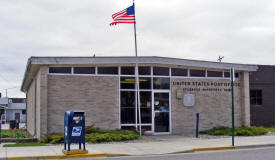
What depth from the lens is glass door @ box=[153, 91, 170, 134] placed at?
19.3 meters

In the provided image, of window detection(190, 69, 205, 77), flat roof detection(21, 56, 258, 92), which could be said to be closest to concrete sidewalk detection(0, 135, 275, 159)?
flat roof detection(21, 56, 258, 92)

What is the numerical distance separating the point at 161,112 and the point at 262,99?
467 inches

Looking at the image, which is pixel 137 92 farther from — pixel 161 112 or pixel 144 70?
pixel 161 112

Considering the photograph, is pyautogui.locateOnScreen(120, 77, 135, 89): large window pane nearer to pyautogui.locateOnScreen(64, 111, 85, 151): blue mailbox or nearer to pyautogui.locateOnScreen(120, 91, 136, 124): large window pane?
pyautogui.locateOnScreen(120, 91, 136, 124): large window pane

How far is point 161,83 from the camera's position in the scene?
64.3 ft

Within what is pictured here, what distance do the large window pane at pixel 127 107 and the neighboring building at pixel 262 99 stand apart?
41.5 feet

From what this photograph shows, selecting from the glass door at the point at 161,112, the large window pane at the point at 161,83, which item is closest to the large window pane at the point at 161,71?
the large window pane at the point at 161,83

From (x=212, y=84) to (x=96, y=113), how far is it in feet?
23.2

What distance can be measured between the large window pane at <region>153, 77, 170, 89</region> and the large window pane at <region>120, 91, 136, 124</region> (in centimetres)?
146

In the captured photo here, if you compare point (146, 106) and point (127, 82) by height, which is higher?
point (127, 82)

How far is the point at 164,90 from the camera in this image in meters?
19.5

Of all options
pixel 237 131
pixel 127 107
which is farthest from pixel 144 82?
pixel 237 131

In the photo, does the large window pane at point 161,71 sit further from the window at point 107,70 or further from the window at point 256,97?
the window at point 256,97

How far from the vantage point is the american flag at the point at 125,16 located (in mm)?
19266
